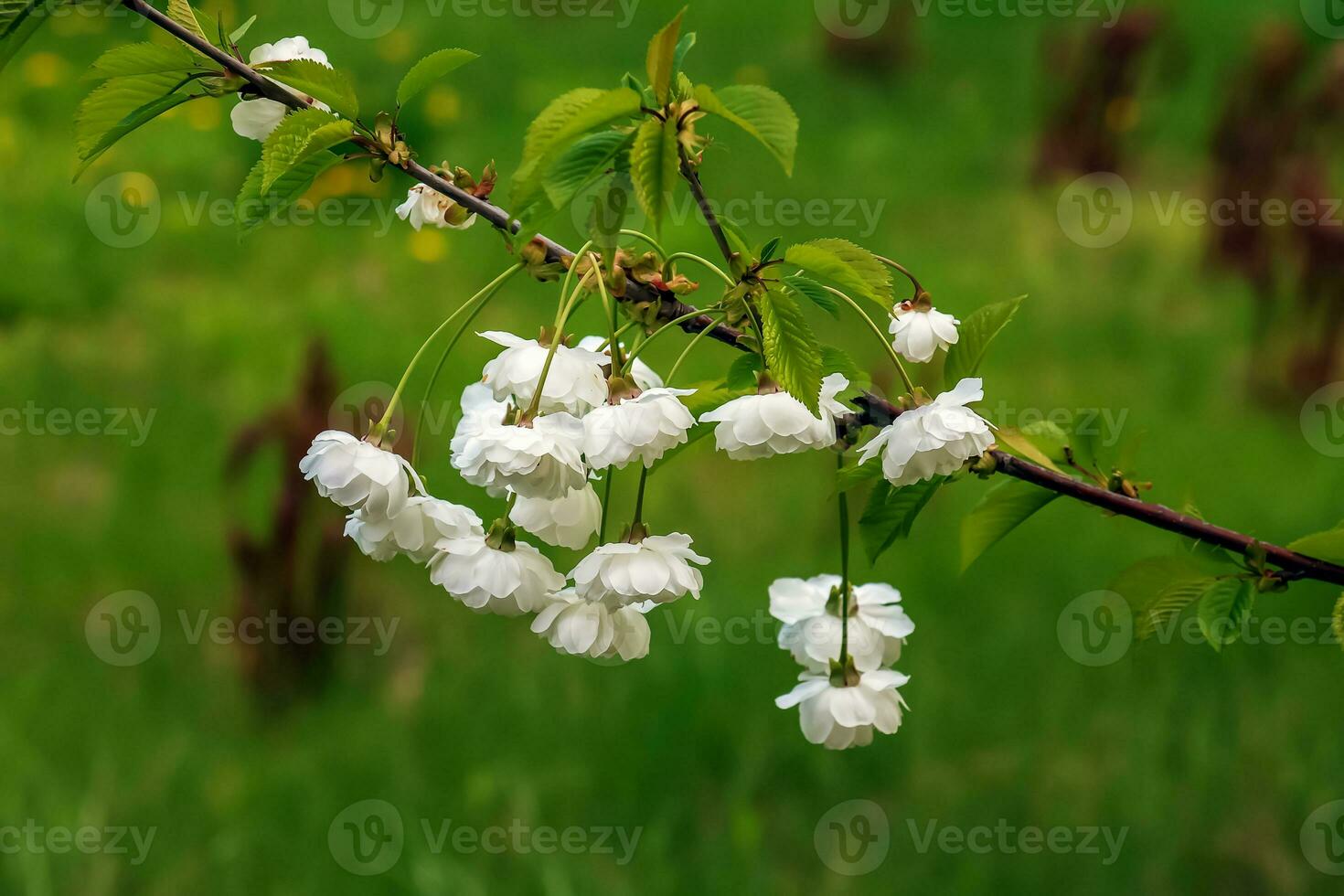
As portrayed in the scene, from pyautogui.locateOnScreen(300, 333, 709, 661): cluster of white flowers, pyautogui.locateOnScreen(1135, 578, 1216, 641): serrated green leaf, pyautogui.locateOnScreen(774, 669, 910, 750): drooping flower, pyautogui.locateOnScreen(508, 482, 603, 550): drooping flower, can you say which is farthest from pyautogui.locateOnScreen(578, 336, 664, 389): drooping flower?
pyautogui.locateOnScreen(1135, 578, 1216, 641): serrated green leaf

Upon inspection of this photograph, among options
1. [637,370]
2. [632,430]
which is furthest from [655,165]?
[637,370]

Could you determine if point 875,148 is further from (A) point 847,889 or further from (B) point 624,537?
(B) point 624,537

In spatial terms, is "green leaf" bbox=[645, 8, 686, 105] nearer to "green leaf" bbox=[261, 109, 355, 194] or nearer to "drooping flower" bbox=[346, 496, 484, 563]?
"green leaf" bbox=[261, 109, 355, 194]

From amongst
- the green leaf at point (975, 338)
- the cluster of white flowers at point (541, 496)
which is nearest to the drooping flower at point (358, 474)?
the cluster of white flowers at point (541, 496)

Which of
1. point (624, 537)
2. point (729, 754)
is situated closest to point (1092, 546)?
point (729, 754)

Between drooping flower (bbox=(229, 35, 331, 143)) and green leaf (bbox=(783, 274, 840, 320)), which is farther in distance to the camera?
drooping flower (bbox=(229, 35, 331, 143))

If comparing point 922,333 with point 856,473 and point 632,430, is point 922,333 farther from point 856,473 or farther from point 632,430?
point 632,430
